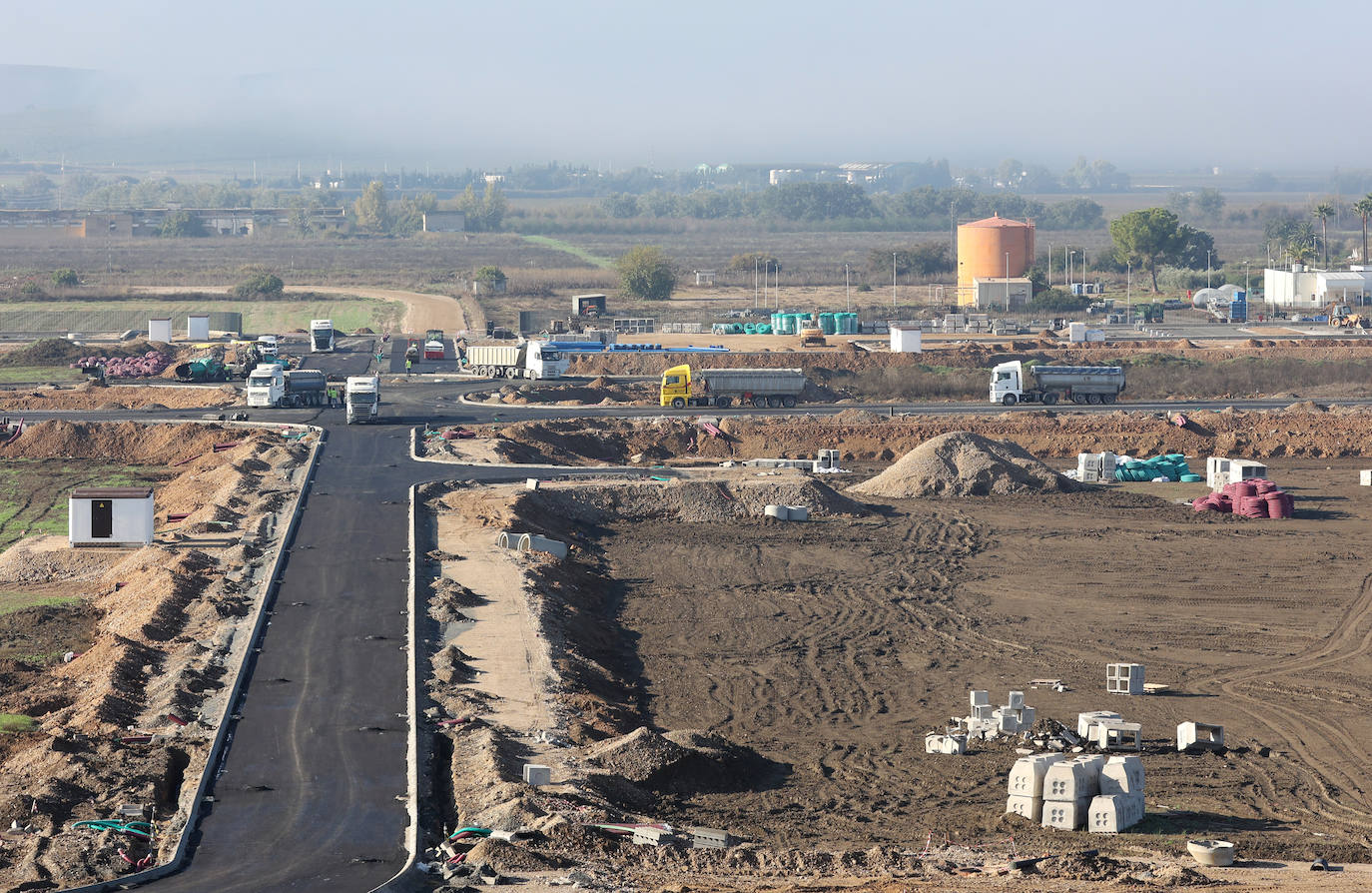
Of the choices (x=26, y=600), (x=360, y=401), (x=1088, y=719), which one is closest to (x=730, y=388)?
(x=360, y=401)

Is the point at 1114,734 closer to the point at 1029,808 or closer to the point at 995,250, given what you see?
the point at 1029,808

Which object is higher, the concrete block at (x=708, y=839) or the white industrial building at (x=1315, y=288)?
the white industrial building at (x=1315, y=288)

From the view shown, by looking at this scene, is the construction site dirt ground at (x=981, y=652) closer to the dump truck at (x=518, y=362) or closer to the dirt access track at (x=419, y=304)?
the dump truck at (x=518, y=362)

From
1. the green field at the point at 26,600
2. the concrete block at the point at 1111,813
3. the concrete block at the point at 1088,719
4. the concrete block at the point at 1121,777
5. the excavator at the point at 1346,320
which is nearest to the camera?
the concrete block at the point at 1111,813

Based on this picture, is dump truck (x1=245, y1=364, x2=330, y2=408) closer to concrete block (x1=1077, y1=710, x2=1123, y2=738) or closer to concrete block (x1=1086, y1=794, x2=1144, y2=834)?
concrete block (x1=1077, y1=710, x2=1123, y2=738)

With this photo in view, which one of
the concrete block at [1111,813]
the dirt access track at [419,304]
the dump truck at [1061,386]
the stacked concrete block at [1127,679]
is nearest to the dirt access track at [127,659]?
the concrete block at [1111,813]

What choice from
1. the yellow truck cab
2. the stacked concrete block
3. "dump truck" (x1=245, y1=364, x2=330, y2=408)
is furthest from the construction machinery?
the stacked concrete block

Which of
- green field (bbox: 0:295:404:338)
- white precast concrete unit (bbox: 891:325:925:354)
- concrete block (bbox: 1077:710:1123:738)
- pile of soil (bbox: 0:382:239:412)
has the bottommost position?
concrete block (bbox: 1077:710:1123:738)
